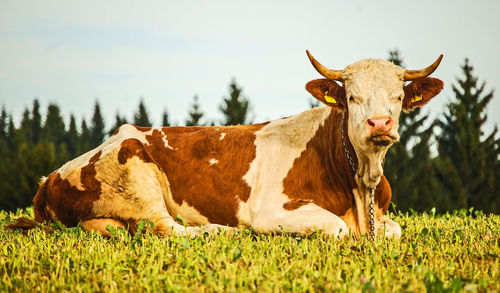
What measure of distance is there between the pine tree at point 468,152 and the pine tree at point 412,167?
1.98 metres

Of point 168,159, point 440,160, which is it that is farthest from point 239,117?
point 168,159

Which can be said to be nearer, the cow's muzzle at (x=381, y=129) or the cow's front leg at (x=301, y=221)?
the cow's muzzle at (x=381, y=129)

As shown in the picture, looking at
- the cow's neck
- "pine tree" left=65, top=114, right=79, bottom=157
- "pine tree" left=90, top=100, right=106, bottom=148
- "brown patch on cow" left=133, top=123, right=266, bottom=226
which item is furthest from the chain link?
"pine tree" left=90, top=100, right=106, bottom=148

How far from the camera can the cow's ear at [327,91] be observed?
5602 millimetres

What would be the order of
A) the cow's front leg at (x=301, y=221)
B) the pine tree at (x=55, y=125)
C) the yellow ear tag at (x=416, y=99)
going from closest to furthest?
the cow's front leg at (x=301, y=221), the yellow ear tag at (x=416, y=99), the pine tree at (x=55, y=125)

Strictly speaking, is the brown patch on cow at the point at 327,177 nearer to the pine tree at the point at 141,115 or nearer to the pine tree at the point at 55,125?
the pine tree at the point at 141,115

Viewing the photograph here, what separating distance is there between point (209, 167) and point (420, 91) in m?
2.73

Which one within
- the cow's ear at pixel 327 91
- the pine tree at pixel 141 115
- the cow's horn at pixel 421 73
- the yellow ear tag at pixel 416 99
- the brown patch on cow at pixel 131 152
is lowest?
the brown patch on cow at pixel 131 152

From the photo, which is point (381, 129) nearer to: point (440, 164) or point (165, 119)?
point (440, 164)

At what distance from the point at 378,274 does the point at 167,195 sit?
11.5 ft

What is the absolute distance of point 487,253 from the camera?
13.9ft

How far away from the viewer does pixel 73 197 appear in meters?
6.11

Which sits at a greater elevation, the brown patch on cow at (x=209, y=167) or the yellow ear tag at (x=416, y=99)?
the yellow ear tag at (x=416, y=99)

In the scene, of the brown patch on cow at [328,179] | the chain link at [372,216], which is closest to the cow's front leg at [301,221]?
the brown patch on cow at [328,179]
